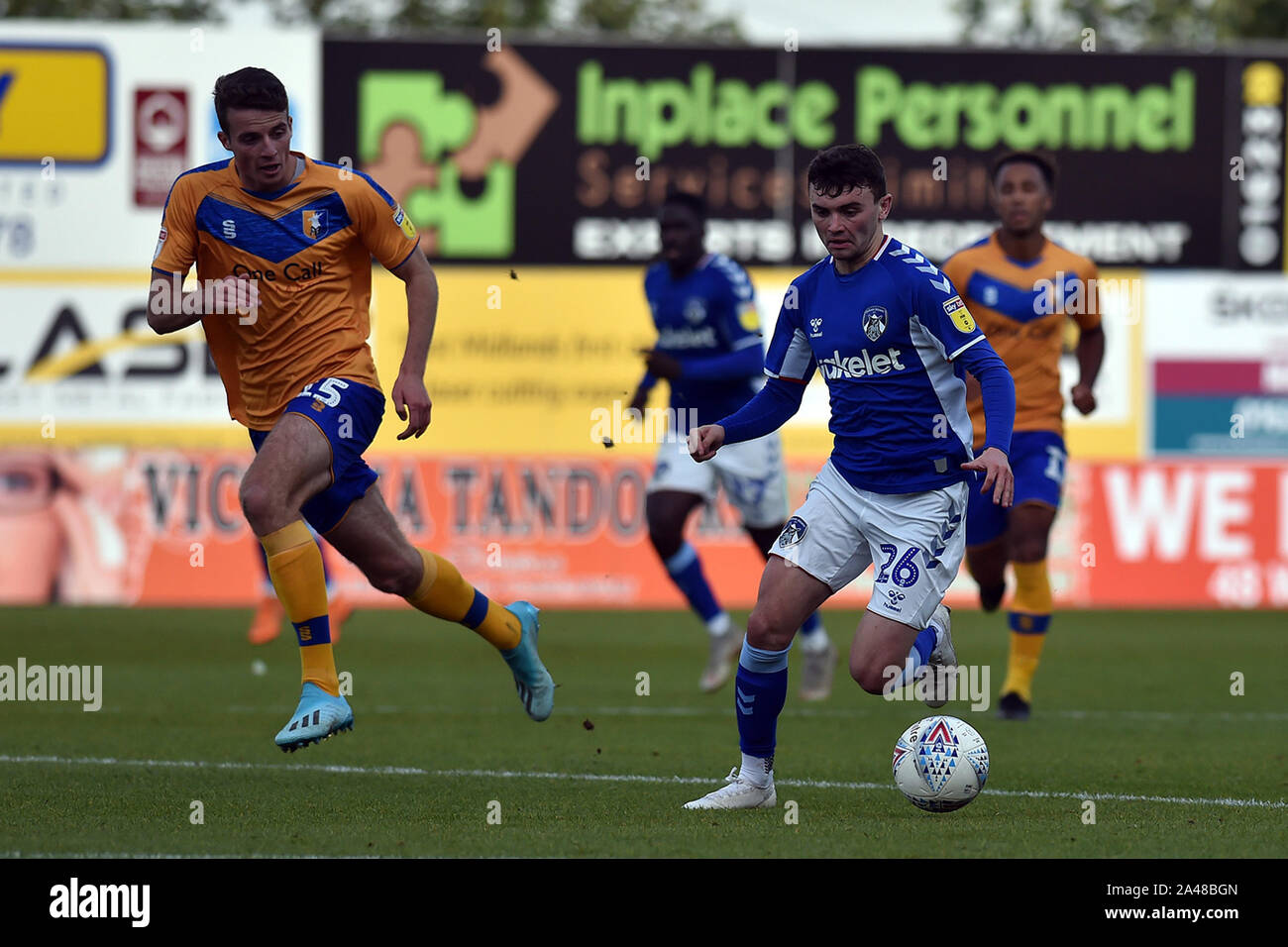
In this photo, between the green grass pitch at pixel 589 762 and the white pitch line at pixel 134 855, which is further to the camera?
the green grass pitch at pixel 589 762

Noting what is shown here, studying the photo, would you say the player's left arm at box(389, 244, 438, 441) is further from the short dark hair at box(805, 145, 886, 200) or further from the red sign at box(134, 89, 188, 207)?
the red sign at box(134, 89, 188, 207)

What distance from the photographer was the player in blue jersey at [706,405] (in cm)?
1068

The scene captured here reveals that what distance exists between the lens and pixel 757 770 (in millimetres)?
6371

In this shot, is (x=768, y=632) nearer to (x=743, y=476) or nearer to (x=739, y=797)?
(x=739, y=797)

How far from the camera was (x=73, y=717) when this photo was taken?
9.27 meters

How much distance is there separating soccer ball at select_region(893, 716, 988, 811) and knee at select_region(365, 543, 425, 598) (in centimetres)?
191

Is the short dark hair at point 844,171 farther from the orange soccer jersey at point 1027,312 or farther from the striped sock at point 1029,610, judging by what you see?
the striped sock at point 1029,610

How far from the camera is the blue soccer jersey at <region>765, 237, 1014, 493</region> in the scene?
6.28 metres

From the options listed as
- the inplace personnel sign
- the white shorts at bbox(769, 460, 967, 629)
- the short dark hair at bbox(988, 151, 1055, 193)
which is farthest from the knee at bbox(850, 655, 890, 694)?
the inplace personnel sign

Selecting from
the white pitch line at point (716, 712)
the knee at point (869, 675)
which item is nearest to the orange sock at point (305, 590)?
the knee at point (869, 675)

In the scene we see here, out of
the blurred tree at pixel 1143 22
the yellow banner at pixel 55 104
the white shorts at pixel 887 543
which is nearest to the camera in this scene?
the white shorts at pixel 887 543

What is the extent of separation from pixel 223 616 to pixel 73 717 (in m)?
7.33
